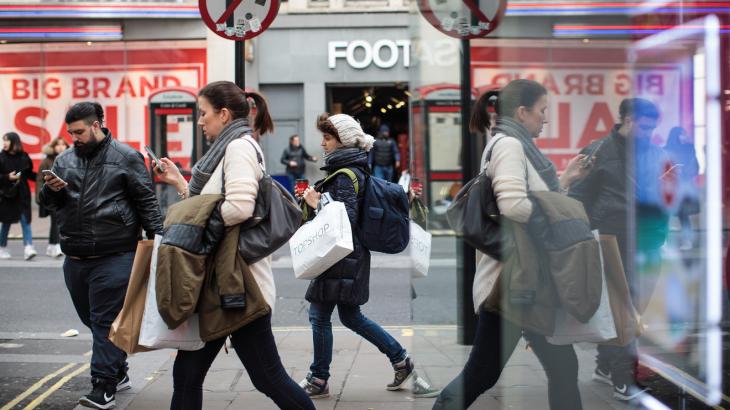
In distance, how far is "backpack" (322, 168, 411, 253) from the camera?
4.68 m

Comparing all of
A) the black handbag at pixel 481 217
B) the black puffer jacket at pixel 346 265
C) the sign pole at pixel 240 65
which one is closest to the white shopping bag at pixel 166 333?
the black handbag at pixel 481 217

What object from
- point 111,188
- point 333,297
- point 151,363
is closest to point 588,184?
point 333,297

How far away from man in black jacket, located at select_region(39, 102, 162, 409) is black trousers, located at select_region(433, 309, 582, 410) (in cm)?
207

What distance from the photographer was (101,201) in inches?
184

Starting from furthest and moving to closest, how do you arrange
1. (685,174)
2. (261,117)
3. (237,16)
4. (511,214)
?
(237,16) < (261,117) < (511,214) < (685,174)

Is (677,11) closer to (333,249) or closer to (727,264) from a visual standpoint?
(727,264)

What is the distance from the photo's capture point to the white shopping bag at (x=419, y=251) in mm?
3814

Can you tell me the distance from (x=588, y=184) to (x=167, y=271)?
1.55 m

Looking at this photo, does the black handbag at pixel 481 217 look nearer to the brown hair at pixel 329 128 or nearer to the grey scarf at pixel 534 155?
the grey scarf at pixel 534 155

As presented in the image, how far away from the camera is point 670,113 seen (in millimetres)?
1921

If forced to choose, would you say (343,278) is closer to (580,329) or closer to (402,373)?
(402,373)

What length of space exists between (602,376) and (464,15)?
123cm

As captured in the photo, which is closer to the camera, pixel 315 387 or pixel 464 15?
pixel 464 15

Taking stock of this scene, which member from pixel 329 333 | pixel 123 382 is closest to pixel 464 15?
pixel 329 333
